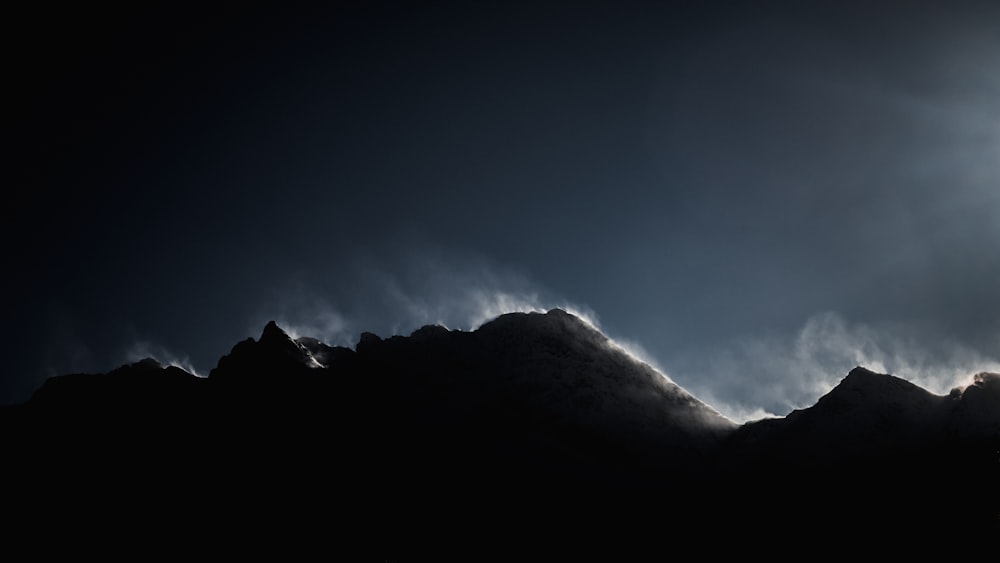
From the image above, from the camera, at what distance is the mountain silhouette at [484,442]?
76.0m

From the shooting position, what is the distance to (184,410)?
99188 mm

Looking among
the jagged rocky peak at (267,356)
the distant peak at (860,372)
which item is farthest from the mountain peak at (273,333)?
the distant peak at (860,372)

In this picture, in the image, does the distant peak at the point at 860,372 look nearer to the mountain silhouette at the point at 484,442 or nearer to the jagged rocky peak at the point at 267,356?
the mountain silhouette at the point at 484,442

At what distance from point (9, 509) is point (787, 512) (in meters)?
118

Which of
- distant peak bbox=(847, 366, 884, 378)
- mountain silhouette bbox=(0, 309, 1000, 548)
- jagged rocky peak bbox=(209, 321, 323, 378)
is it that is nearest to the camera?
mountain silhouette bbox=(0, 309, 1000, 548)

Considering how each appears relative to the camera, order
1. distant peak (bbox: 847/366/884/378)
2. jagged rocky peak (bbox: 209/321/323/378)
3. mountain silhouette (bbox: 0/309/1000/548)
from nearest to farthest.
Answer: mountain silhouette (bbox: 0/309/1000/548)
distant peak (bbox: 847/366/884/378)
jagged rocky peak (bbox: 209/321/323/378)

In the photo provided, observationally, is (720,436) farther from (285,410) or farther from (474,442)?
(285,410)

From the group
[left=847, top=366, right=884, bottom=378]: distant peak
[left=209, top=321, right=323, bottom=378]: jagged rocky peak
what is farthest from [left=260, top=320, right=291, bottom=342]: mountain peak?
[left=847, top=366, right=884, bottom=378]: distant peak

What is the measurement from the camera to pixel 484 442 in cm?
9256

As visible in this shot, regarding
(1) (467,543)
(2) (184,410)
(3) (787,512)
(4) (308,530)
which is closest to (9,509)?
(2) (184,410)

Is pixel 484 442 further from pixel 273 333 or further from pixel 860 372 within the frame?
pixel 860 372

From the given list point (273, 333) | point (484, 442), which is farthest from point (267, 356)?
point (484, 442)

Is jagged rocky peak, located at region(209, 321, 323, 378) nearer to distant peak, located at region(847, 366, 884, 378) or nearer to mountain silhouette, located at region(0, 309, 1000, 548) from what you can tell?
mountain silhouette, located at region(0, 309, 1000, 548)

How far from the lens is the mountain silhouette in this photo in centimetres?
7600
